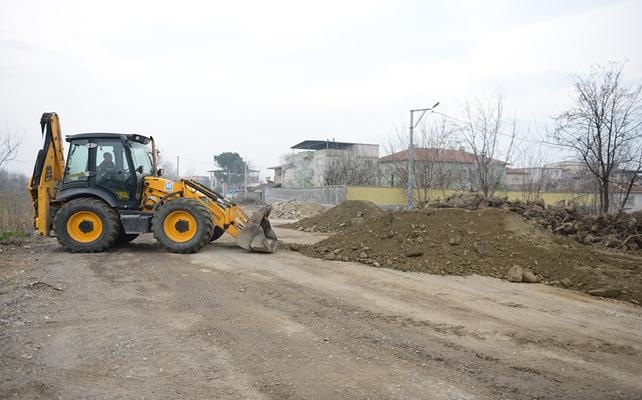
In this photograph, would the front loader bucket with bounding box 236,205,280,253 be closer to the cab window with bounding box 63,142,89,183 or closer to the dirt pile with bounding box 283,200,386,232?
the cab window with bounding box 63,142,89,183

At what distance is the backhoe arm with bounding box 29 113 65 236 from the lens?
34.9 ft

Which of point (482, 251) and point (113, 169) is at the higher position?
point (113, 169)

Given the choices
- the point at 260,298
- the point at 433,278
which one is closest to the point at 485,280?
the point at 433,278

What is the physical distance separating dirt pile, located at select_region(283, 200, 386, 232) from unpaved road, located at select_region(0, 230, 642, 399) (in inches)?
368

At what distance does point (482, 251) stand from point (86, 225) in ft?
27.9

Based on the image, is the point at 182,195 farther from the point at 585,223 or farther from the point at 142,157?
the point at 585,223

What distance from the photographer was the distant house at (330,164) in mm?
41656

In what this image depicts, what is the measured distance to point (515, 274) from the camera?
8508 mm

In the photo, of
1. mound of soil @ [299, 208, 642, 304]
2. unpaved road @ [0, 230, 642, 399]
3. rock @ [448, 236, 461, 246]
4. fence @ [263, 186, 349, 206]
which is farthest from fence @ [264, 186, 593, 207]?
unpaved road @ [0, 230, 642, 399]

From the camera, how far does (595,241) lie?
11.6 metres

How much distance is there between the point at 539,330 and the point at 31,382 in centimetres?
518

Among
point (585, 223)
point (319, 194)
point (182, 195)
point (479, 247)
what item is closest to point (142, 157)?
point (182, 195)

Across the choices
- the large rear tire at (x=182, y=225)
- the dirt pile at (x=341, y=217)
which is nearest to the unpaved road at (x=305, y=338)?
the large rear tire at (x=182, y=225)

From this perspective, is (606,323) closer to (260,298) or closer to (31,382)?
(260,298)
